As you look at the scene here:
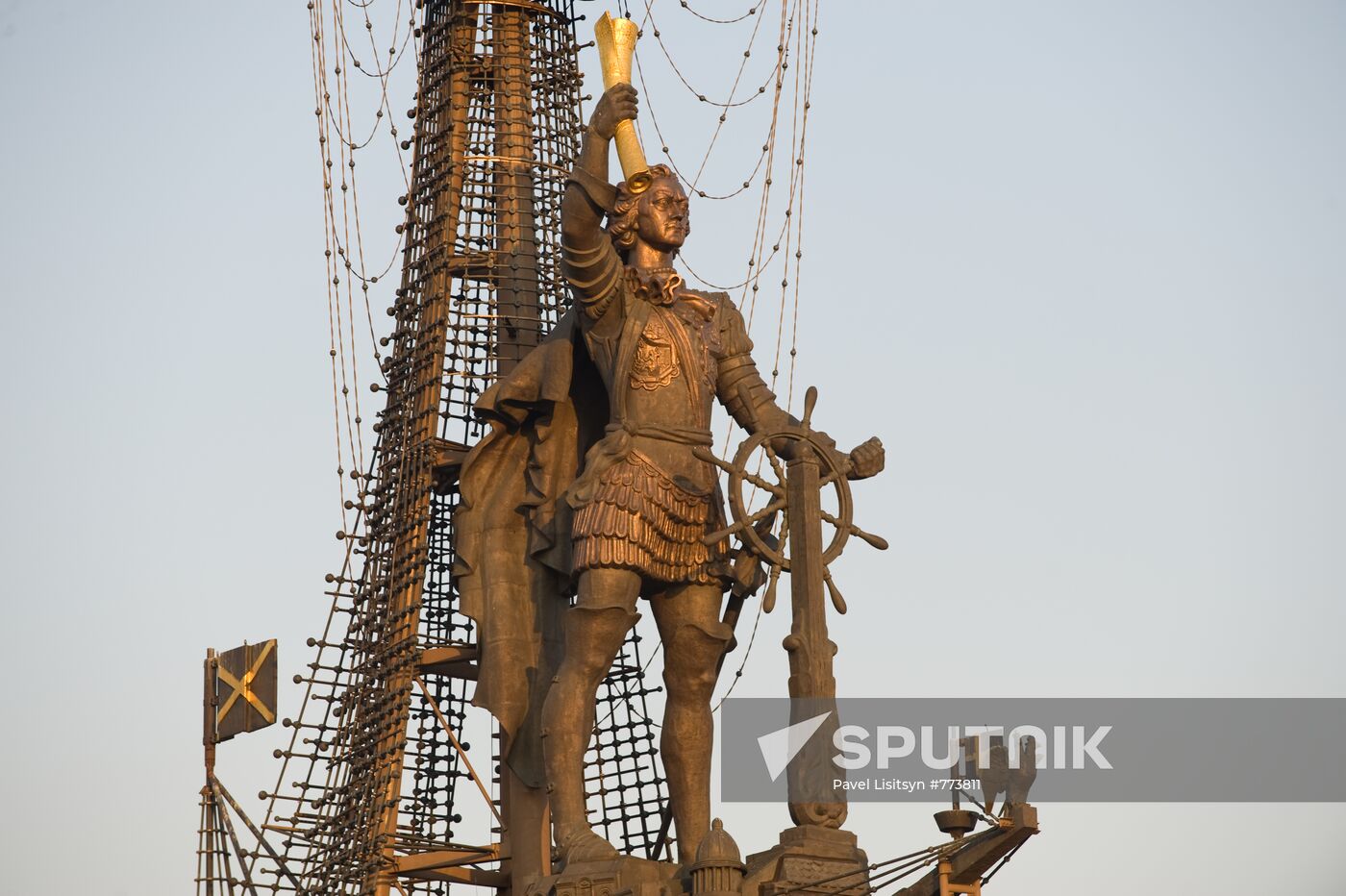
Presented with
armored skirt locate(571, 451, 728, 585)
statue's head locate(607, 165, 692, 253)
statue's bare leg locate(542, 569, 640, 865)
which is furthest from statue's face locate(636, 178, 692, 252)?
statue's bare leg locate(542, 569, 640, 865)

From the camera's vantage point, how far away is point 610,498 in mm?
15906

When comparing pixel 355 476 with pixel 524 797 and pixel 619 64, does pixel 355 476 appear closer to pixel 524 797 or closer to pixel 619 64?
pixel 524 797

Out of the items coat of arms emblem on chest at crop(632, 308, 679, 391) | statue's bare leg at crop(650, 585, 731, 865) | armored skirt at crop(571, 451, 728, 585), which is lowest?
statue's bare leg at crop(650, 585, 731, 865)

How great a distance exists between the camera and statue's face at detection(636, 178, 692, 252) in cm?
1619

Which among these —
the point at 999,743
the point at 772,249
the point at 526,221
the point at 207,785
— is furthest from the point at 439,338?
the point at 999,743

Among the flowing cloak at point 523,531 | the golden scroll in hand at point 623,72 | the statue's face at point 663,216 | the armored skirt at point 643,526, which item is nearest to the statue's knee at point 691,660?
the armored skirt at point 643,526

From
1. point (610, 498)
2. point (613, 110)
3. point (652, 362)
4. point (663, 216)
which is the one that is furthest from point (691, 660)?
point (613, 110)

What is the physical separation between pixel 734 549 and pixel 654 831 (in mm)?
2859

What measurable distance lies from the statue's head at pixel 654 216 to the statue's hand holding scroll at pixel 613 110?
64 cm

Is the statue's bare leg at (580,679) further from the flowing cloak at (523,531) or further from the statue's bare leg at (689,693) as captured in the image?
the flowing cloak at (523,531)

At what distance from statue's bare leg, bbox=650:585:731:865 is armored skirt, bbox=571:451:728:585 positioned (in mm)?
178

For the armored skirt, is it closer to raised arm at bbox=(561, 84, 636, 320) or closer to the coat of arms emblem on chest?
the coat of arms emblem on chest

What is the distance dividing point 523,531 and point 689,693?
161cm

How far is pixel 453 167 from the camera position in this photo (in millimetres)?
19672
